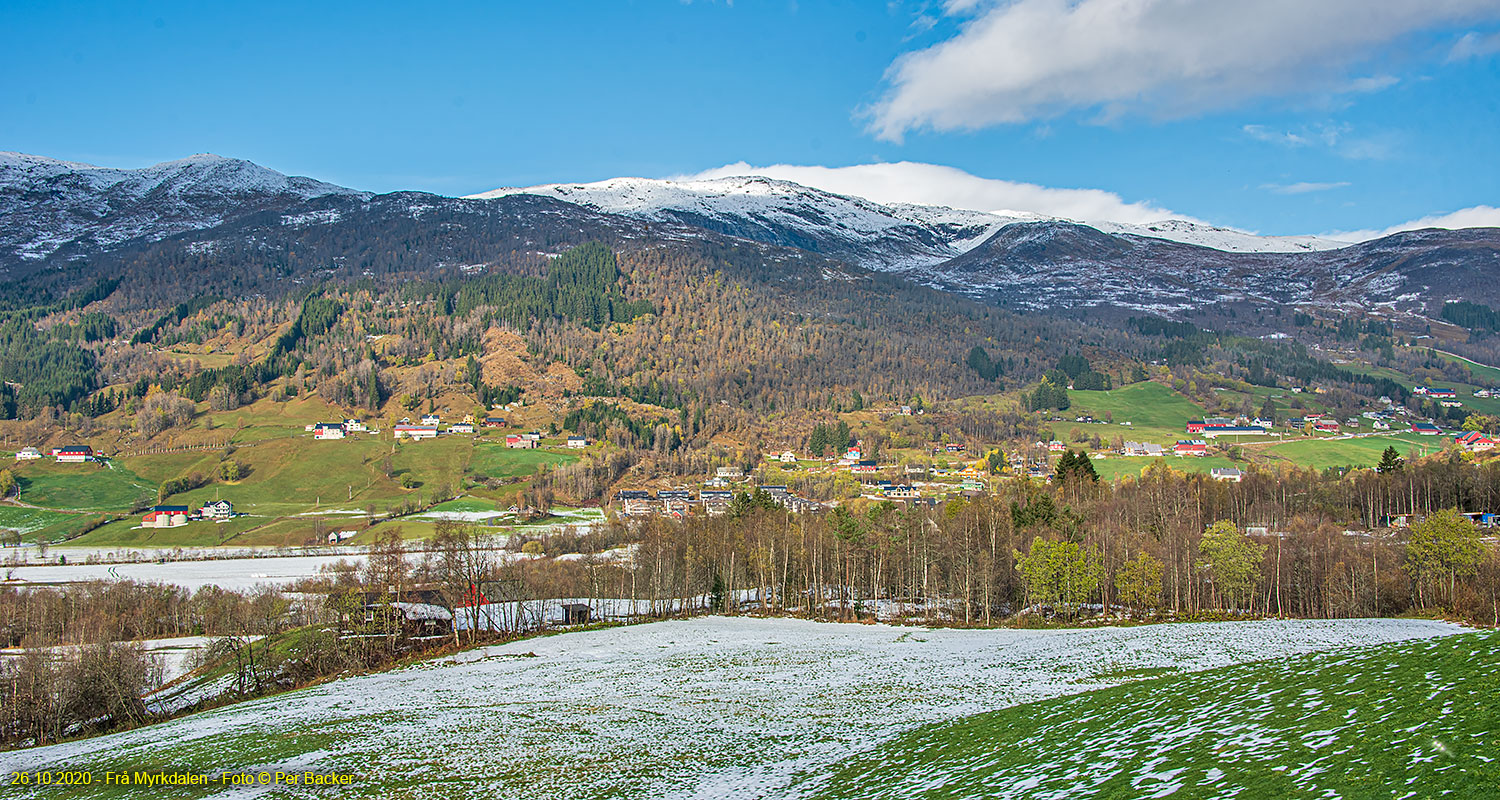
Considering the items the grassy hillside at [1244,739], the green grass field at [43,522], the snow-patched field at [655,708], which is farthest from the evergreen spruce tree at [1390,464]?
the green grass field at [43,522]

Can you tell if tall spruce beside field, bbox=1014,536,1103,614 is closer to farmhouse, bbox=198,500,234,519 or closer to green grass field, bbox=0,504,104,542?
farmhouse, bbox=198,500,234,519

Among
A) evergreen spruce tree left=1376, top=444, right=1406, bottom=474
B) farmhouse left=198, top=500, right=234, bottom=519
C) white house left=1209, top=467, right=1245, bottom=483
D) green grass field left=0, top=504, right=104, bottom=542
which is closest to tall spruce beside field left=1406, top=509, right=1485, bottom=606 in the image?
evergreen spruce tree left=1376, top=444, right=1406, bottom=474

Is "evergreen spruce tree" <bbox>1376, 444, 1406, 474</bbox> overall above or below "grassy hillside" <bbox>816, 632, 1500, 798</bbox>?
above

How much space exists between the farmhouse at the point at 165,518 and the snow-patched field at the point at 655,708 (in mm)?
165475

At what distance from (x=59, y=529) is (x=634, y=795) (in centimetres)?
21933

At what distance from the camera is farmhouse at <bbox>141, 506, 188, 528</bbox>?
187125 mm

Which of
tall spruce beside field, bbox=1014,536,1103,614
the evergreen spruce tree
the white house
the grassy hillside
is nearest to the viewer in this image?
the grassy hillside

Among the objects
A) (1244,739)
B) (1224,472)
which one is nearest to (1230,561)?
(1244,739)

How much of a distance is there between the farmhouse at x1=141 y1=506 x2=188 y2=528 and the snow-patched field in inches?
6515

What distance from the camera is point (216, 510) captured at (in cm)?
19462

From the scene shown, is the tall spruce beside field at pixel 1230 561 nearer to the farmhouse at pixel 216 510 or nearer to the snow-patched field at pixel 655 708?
the snow-patched field at pixel 655 708

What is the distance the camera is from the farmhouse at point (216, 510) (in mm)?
193750

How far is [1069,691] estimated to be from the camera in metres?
35.7

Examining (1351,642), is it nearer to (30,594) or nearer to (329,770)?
(329,770)
